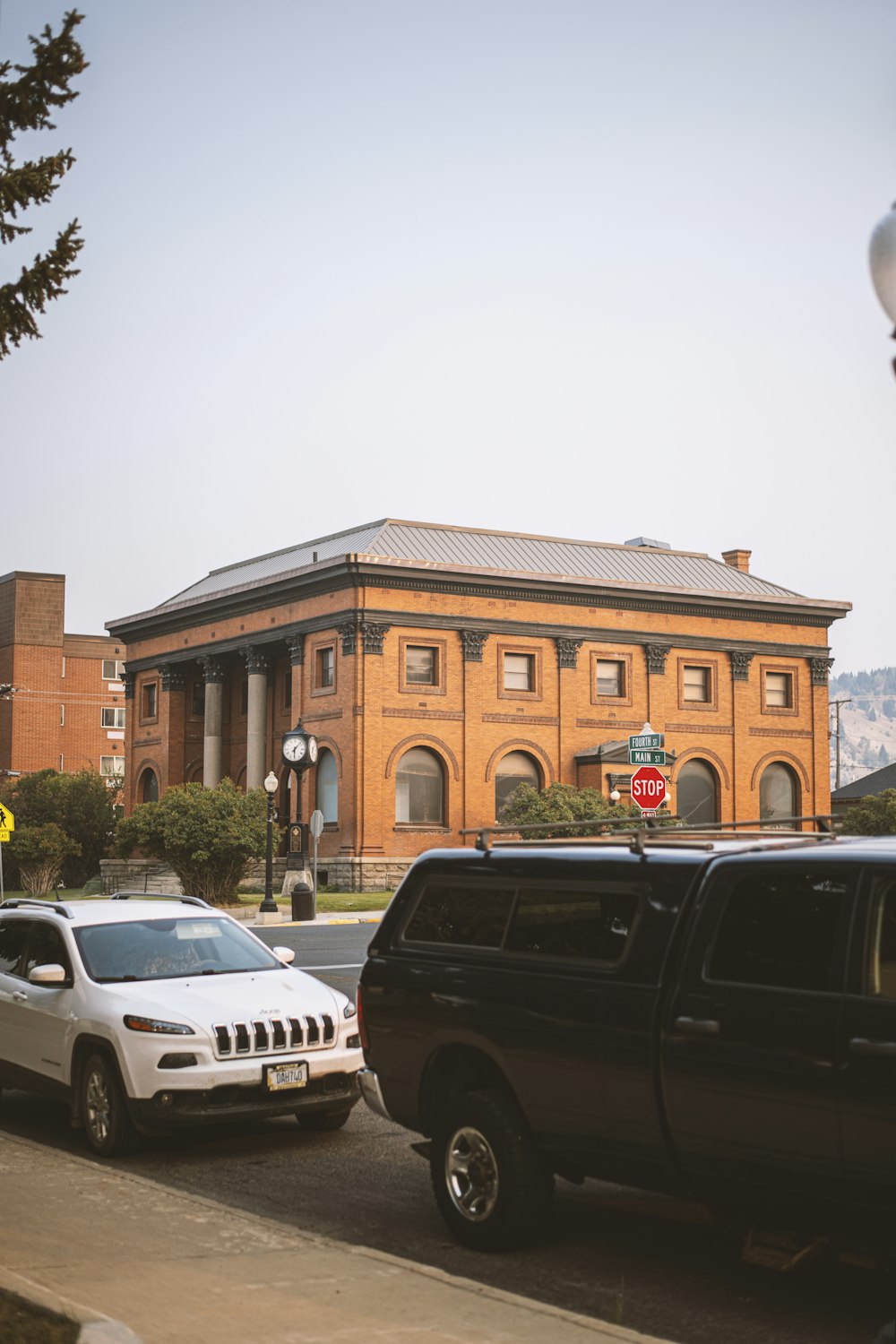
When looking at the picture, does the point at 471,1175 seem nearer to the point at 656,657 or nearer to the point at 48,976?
the point at 48,976

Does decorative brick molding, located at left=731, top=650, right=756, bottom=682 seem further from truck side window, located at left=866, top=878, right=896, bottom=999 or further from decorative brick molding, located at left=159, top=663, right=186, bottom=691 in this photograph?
truck side window, located at left=866, top=878, right=896, bottom=999

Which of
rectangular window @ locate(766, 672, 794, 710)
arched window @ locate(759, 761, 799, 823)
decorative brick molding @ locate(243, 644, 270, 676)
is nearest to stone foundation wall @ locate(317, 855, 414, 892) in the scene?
decorative brick molding @ locate(243, 644, 270, 676)

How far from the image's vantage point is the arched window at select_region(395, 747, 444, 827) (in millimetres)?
57219

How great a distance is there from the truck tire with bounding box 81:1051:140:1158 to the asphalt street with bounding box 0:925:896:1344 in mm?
158

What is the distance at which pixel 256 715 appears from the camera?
64.4 meters

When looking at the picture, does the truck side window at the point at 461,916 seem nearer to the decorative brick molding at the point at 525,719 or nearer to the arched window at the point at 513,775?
the decorative brick molding at the point at 525,719

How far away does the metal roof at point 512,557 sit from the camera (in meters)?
60.4

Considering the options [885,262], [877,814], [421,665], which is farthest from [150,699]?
[885,262]

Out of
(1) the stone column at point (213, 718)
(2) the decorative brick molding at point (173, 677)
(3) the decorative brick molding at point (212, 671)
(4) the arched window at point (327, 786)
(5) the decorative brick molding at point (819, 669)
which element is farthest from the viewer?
(2) the decorative brick molding at point (173, 677)

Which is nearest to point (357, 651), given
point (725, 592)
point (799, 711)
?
point (725, 592)

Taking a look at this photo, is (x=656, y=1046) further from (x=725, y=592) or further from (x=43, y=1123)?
(x=725, y=592)

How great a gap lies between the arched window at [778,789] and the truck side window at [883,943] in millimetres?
60240

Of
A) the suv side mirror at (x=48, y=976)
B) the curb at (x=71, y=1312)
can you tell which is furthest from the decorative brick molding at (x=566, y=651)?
the curb at (x=71, y=1312)

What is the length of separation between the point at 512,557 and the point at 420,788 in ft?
34.1
